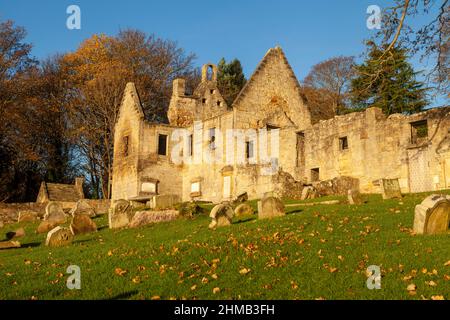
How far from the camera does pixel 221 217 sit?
20.0 meters

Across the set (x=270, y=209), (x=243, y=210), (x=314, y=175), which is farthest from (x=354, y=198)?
(x=314, y=175)

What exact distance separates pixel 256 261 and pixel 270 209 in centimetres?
702

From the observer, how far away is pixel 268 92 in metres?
43.6

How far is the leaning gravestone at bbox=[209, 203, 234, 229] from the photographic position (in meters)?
19.9

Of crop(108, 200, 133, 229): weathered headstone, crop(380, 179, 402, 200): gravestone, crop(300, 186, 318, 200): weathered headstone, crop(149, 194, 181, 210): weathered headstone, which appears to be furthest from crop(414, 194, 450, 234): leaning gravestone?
crop(149, 194, 181, 210): weathered headstone

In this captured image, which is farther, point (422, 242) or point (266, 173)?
point (266, 173)

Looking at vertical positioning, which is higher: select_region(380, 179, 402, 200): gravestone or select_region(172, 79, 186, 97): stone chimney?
select_region(172, 79, 186, 97): stone chimney

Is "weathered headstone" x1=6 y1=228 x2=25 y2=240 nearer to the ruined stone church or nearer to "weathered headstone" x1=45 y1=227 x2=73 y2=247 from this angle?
"weathered headstone" x1=45 y1=227 x2=73 y2=247

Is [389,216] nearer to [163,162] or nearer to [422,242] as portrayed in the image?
[422,242]

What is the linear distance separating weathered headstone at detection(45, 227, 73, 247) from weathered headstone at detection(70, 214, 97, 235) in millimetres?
2289

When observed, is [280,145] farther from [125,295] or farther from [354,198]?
[125,295]

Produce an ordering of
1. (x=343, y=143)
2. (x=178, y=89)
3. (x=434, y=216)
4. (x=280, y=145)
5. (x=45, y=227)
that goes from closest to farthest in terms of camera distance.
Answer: (x=434, y=216)
(x=45, y=227)
(x=343, y=143)
(x=280, y=145)
(x=178, y=89)
